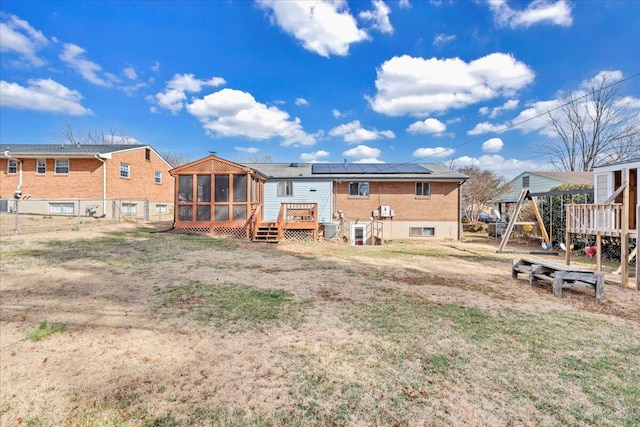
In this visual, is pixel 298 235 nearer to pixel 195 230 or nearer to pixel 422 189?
pixel 195 230

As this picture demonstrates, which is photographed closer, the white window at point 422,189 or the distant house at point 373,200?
the distant house at point 373,200

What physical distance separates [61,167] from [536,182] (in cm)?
3707

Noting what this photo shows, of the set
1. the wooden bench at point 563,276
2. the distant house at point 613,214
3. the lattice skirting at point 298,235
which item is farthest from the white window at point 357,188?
the wooden bench at point 563,276

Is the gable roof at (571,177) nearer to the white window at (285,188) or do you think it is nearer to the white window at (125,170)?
the white window at (285,188)

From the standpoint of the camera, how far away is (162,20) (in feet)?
41.1

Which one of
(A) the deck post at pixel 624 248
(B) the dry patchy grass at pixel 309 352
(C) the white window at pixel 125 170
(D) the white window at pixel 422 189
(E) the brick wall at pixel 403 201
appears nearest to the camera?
(B) the dry patchy grass at pixel 309 352

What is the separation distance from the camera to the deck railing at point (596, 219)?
709cm

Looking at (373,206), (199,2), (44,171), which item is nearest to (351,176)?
(373,206)

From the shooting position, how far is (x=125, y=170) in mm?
20125

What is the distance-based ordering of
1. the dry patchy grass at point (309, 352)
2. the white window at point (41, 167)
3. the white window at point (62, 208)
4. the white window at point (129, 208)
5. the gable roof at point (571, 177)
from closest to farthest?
the dry patchy grass at point (309, 352), the white window at point (62, 208), the white window at point (41, 167), the white window at point (129, 208), the gable roof at point (571, 177)

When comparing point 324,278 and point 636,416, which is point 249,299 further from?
point 636,416

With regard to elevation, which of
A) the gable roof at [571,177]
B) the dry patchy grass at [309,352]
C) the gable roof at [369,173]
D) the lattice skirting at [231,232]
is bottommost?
the dry patchy grass at [309,352]

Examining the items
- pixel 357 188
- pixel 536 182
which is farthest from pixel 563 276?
pixel 536 182

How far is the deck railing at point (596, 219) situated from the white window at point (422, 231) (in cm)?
881
